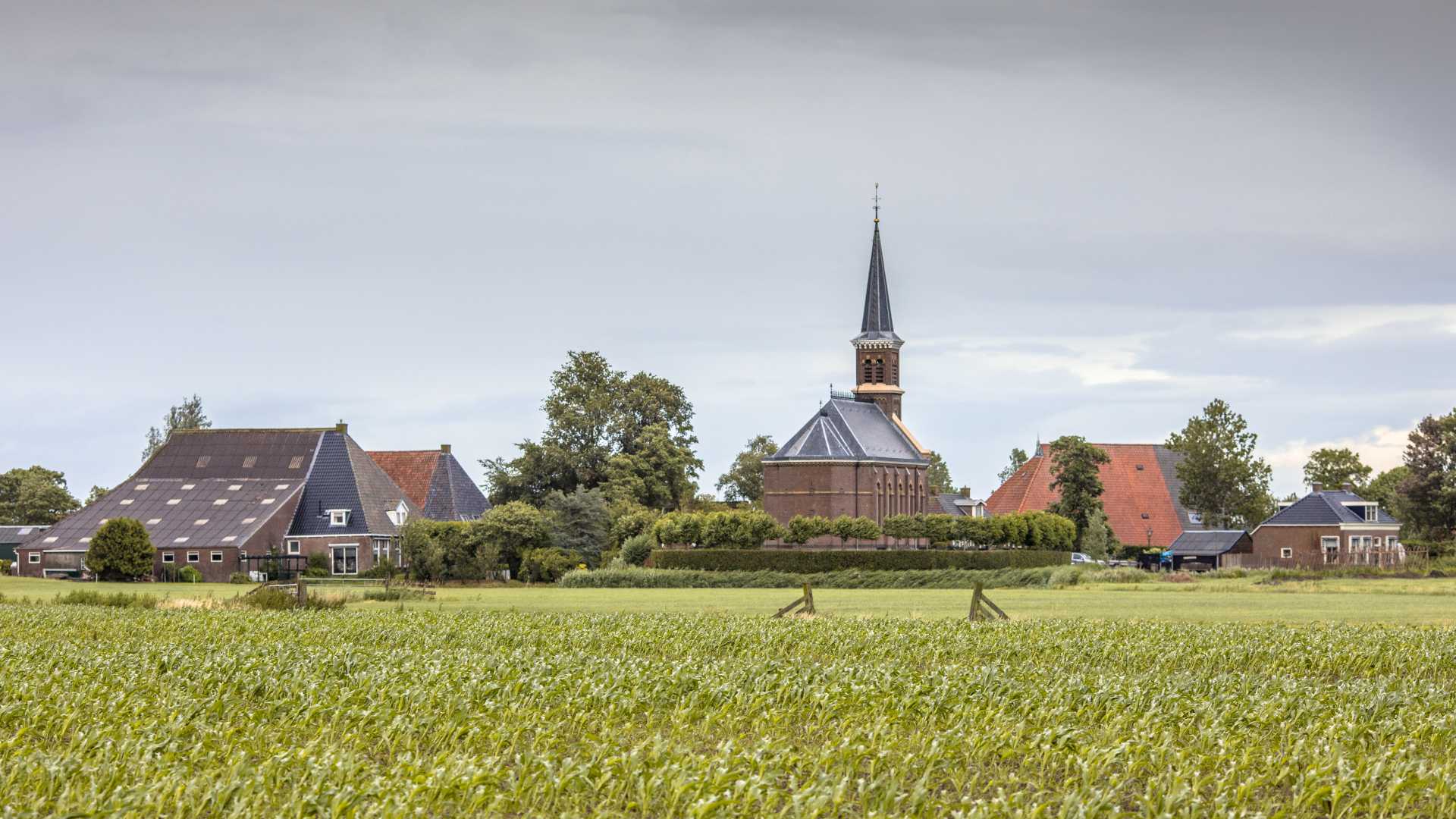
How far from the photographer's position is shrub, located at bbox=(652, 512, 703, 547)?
7231cm

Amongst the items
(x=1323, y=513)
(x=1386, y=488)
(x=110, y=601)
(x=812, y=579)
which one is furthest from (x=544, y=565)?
(x=1386, y=488)

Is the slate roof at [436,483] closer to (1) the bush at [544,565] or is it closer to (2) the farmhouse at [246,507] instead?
(2) the farmhouse at [246,507]

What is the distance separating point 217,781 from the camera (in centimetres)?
1253

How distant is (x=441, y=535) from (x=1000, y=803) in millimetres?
60564

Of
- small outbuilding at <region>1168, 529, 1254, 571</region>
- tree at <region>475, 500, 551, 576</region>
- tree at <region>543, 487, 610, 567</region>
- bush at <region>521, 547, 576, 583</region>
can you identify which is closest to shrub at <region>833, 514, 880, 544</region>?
tree at <region>543, 487, 610, 567</region>

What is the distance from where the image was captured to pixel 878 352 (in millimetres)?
100500

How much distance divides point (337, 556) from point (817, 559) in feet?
75.8

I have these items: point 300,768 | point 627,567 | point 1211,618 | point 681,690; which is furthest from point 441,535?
point 300,768

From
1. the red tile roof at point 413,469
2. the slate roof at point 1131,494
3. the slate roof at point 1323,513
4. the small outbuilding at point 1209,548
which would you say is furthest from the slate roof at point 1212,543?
the red tile roof at point 413,469

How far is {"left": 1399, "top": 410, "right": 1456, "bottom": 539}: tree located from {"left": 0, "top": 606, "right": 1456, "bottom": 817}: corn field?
65.9 m

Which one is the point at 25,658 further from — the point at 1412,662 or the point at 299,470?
the point at 299,470

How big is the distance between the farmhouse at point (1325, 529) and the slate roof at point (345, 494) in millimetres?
47204

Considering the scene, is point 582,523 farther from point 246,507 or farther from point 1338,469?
point 1338,469

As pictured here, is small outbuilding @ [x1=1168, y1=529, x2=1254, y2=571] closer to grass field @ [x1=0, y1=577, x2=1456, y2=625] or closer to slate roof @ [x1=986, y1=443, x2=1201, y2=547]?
slate roof @ [x1=986, y1=443, x2=1201, y2=547]
